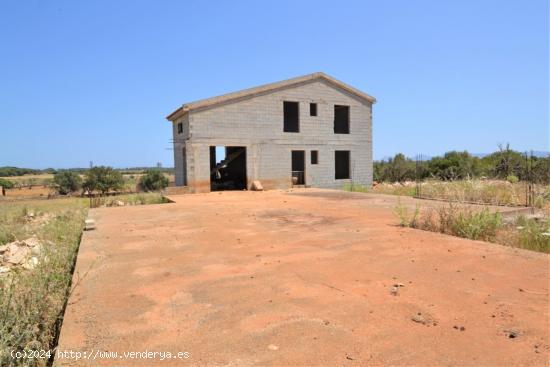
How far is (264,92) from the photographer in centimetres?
1900

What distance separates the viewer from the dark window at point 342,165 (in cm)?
2273

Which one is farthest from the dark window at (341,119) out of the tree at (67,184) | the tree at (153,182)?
the tree at (67,184)

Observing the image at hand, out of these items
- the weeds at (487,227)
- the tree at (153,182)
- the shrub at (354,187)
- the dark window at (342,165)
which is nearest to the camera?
the weeds at (487,227)

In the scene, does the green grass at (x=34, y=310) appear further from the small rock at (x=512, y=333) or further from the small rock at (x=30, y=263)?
the small rock at (x=512, y=333)

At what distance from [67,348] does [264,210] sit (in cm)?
811

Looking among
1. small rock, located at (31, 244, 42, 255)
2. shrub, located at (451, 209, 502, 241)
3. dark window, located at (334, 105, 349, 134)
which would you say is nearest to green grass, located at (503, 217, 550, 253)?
shrub, located at (451, 209, 502, 241)

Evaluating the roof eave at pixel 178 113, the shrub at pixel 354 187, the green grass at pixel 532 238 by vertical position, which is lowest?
the green grass at pixel 532 238

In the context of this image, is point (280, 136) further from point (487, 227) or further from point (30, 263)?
point (30, 263)

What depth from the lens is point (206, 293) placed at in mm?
3924

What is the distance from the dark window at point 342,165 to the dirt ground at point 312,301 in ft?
53.0

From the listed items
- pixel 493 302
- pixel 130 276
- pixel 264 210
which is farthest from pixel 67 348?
pixel 264 210

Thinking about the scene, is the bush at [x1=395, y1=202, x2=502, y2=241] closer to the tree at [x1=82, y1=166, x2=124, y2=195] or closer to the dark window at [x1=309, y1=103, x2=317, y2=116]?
the dark window at [x1=309, y1=103, x2=317, y2=116]

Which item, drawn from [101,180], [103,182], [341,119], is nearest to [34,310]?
[341,119]

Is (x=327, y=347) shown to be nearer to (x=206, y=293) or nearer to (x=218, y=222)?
(x=206, y=293)
